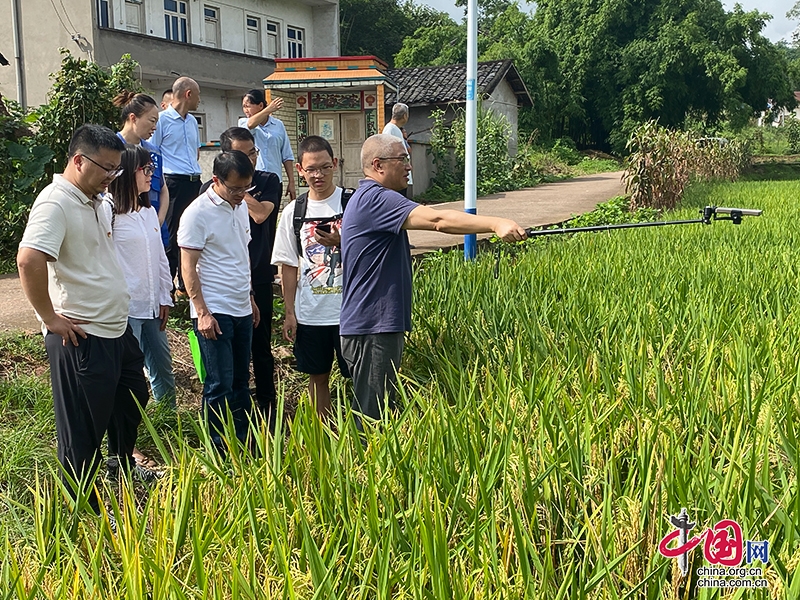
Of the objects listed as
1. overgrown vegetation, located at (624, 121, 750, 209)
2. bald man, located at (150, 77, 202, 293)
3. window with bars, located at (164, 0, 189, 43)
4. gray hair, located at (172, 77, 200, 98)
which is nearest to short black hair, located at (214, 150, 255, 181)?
bald man, located at (150, 77, 202, 293)

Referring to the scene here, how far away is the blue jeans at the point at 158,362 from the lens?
12.6ft

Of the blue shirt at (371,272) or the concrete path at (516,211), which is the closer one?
the blue shirt at (371,272)

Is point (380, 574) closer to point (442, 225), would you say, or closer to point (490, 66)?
point (442, 225)

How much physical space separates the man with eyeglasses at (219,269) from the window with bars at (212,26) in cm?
1683

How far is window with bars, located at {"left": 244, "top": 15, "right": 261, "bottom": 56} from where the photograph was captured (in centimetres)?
2028

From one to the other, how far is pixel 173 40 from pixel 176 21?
953 millimetres

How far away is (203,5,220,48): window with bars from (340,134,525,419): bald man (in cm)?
1735

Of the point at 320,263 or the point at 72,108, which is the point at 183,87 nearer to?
the point at 320,263

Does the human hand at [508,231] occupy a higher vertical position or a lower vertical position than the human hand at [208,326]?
higher

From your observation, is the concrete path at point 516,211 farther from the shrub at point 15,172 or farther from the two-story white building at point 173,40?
the two-story white building at point 173,40

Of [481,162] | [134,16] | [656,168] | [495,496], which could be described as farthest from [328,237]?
[481,162]

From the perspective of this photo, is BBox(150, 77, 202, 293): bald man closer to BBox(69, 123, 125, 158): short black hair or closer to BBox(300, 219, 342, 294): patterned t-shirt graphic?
BBox(300, 219, 342, 294): patterned t-shirt graphic

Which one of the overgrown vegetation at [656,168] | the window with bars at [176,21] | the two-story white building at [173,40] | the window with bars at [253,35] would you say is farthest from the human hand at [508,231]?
the window with bars at [253,35]

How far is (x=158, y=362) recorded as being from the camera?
13.1ft
